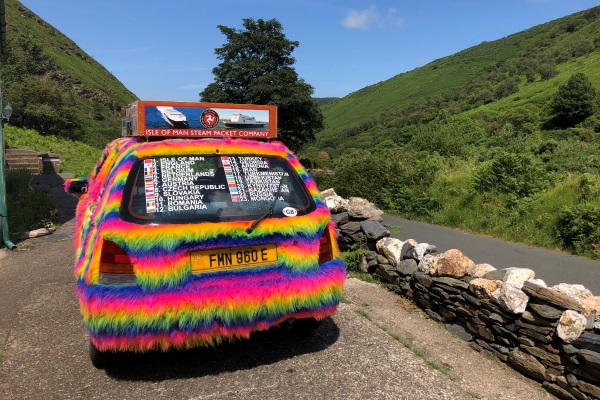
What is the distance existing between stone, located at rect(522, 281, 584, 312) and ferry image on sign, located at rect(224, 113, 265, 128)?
9.92 ft

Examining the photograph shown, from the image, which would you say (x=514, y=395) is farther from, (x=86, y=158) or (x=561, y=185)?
(x=86, y=158)

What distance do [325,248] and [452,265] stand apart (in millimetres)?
1942

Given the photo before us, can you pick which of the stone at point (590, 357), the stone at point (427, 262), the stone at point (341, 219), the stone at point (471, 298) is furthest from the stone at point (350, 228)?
the stone at point (590, 357)

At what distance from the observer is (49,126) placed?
1508 inches

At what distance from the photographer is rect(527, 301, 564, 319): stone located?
146 inches

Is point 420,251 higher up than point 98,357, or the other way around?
point 420,251

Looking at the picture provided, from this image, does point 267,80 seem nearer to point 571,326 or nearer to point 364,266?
point 364,266

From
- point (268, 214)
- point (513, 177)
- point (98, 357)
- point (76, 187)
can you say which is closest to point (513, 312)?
point (268, 214)

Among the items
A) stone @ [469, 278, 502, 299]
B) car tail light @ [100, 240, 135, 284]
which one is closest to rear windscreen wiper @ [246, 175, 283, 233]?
car tail light @ [100, 240, 135, 284]

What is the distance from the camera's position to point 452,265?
5004 mm

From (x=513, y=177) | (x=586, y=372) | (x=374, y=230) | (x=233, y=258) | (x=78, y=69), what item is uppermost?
(x=78, y=69)

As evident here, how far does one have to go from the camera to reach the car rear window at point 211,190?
133 inches

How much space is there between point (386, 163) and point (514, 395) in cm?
926

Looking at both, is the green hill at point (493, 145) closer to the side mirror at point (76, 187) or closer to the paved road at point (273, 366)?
the paved road at point (273, 366)
